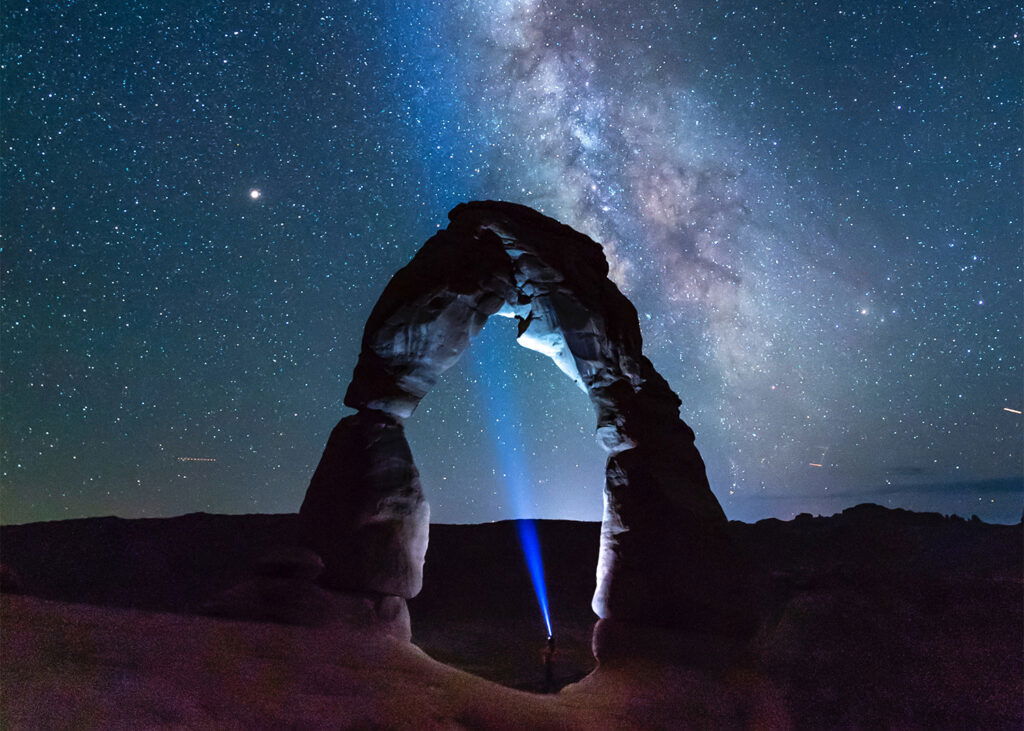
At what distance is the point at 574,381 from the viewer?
11.8 meters

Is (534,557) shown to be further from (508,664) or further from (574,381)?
(574,381)

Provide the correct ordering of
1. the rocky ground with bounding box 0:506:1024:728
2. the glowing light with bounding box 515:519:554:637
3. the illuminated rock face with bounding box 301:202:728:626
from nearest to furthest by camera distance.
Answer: the rocky ground with bounding box 0:506:1024:728 < the illuminated rock face with bounding box 301:202:728:626 < the glowing light with bounding box 515:519:554:637

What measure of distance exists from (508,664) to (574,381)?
26.2 ft

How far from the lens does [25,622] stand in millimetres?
4965

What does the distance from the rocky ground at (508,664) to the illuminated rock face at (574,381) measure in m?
0.97

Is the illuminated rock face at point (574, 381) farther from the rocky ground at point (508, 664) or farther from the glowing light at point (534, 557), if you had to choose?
the glowing light at point (534, 557)

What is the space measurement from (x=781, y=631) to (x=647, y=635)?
3.97 meters

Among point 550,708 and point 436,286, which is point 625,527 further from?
point 436,286

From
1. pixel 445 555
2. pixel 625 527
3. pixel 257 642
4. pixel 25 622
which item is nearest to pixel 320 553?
pixel 257 642

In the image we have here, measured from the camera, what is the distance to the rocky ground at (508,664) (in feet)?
14.4

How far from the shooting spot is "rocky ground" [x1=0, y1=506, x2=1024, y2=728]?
440 centimetres

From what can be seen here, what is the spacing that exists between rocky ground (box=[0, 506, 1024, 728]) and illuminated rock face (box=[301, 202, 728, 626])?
97 cm

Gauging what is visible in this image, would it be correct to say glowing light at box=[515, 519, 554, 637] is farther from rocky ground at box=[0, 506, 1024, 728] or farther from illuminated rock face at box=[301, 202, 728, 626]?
illuminated rock face at box=[301, 202, 728, 626]

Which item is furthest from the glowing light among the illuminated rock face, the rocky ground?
the illuminated rock face
